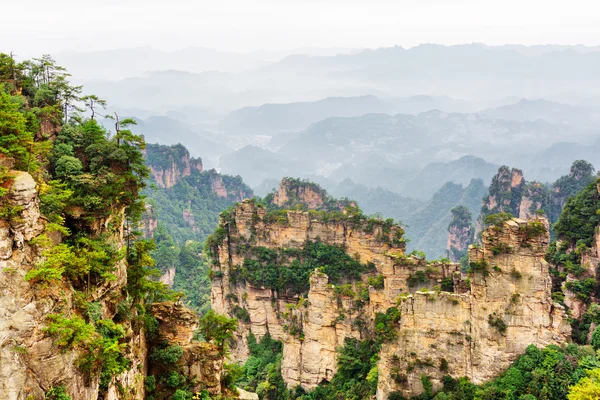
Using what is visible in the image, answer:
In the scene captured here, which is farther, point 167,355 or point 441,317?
point 441,317

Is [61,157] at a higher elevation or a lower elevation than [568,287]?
higher

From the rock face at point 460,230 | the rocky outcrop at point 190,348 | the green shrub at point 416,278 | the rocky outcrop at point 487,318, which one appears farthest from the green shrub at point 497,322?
the rock face at point 460,230

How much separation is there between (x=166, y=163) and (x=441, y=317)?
68395 mm

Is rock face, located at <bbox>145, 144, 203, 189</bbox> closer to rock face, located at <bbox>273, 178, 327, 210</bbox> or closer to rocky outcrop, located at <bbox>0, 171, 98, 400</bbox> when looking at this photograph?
→ rock face, located at <bbox>273, 178, 327, 210</bbox>

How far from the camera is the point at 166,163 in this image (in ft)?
273

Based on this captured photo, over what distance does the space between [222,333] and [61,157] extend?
9500 millimetres

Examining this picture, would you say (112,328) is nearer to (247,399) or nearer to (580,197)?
(247,399)

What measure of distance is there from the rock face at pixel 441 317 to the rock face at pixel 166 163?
188ft

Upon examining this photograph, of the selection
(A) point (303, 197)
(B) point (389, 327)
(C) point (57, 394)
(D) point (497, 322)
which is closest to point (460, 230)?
(A) point (303, 197)

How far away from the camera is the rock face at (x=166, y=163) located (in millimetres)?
82812

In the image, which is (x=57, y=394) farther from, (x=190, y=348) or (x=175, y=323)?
(x=175, y=323)

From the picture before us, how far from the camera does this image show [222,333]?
2009 centimetres

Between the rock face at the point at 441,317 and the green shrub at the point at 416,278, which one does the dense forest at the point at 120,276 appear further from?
the green shrub at the point at 416,278

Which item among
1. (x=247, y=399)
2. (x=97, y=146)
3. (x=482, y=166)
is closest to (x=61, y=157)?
(x=97, y=146)
